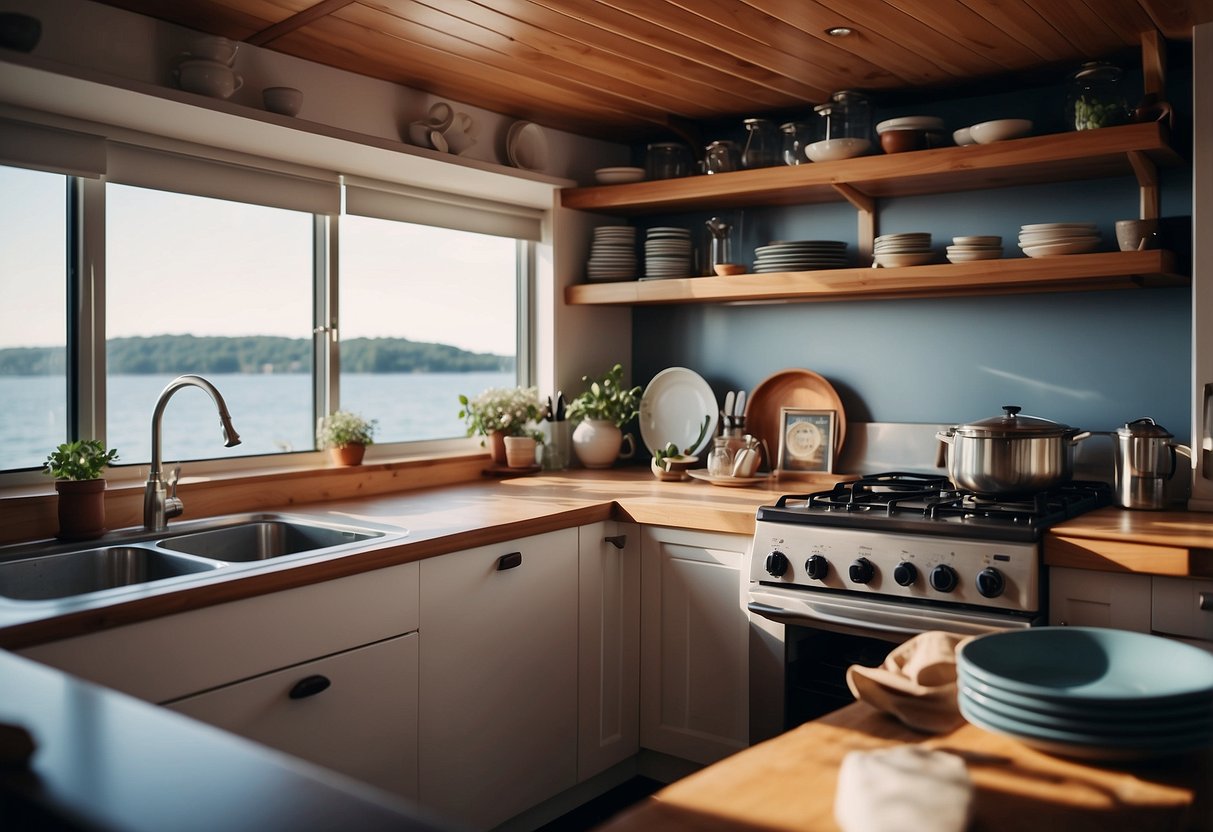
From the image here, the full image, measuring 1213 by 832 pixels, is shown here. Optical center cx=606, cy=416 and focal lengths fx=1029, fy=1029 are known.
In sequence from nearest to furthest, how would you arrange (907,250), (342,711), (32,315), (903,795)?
(903,795)
(342,711)
(32,315)
(907,250)

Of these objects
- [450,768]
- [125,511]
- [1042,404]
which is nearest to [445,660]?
[450,768]

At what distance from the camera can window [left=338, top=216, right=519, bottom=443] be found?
3381 mm

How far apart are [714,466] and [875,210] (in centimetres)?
100

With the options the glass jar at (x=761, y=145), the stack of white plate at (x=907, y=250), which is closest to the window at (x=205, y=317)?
the glass jar at (x=761, y=145)

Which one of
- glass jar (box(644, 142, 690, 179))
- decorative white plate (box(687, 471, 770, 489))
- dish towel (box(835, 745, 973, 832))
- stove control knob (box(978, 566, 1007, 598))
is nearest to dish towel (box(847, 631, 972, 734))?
dish towel (box(835, 745, 973, 832))

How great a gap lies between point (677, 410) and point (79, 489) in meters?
2.08

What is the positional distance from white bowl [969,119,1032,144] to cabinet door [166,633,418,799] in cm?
205

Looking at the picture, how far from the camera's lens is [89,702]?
3.24 feet

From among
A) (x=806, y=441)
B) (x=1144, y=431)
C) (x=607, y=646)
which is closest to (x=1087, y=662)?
(x=1144, y=431)

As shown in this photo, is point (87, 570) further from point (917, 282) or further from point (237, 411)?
point (917, 282)

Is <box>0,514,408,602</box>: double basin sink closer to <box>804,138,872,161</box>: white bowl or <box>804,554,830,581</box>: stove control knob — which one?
<box>804,554,830,581</box>: stove control knob

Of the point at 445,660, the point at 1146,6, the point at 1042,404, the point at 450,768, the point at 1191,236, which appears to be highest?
the point at 1146,6

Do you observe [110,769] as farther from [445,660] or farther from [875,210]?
[875,210]

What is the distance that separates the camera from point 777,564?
2.62 m
